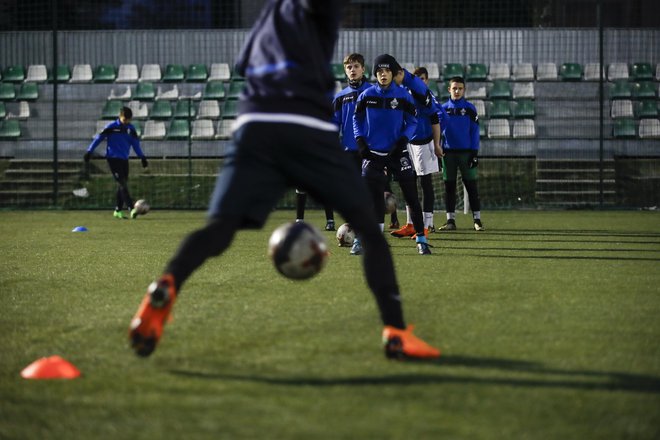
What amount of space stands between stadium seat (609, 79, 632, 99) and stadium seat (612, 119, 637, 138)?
0.78 meters

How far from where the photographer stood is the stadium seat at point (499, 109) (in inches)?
925

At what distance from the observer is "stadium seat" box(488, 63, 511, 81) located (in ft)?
80.9

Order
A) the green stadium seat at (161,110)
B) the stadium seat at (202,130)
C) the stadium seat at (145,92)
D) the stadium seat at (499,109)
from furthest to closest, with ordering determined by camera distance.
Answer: the stadium seat at (145,92) → the green stadium seat at (161,110) → the stadium seat at (202,130) → the stadium seat at (499,109)

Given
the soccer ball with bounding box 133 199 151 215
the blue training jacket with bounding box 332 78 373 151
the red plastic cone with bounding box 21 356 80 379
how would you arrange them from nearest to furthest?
1. the red plastic cone with bounding box 21 356 80 379
2. the blue training jacket with bounding box 332 78 373 151
3. the soccer ball with bounding box 133 199 151 215

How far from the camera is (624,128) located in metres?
23.0

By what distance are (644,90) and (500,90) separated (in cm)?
357

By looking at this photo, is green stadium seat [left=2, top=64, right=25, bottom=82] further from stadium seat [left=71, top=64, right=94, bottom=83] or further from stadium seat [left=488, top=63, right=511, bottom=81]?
stadium seat [left=488, top=63, right=511, bottom=81]

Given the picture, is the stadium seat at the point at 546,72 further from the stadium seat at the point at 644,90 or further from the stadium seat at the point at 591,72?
the stadium seat at the point at 644,90

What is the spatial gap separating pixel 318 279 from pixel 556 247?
4.52 m

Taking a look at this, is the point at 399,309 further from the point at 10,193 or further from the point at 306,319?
the point at 10,193

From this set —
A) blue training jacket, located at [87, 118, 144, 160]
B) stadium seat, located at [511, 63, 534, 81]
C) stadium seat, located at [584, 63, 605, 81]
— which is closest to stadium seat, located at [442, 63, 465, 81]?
stadium seat, located at [511, 63, 534, 81]

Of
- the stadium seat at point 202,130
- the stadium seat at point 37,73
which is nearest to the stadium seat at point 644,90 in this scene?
the stadium seat at point 202,130

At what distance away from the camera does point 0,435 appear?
3.51m

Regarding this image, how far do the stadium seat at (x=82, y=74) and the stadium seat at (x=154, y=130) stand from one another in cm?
261
